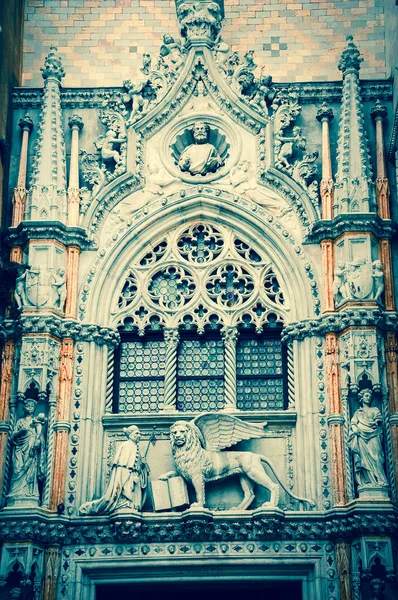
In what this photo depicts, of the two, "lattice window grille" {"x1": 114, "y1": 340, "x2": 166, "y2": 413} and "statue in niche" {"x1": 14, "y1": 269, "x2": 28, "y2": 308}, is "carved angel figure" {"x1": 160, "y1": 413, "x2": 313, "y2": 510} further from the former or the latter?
"statue in niche" {"x1": 14, "y1": 269, "x2": 28, "y2": 308}

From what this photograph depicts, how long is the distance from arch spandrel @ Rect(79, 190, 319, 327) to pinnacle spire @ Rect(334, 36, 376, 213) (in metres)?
1.21

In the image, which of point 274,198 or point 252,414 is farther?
point 274,198

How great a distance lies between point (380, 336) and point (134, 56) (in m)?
7.62

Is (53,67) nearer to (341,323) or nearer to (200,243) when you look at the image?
(200,243)

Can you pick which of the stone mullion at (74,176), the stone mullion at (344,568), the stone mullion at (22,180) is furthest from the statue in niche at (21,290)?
the stone mullion at (344,568)

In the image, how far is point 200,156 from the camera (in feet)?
75.0

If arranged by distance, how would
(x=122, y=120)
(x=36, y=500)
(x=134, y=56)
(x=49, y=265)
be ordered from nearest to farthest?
(x=36, y=500), (x=49, y=265), (x=122, y=120), (x=134, y=56)

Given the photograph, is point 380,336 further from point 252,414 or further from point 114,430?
point 114,430

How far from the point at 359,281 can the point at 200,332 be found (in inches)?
109

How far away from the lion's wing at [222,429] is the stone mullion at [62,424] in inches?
81.9

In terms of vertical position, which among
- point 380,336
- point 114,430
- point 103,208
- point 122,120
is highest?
point 122,120

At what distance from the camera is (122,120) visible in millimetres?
23156

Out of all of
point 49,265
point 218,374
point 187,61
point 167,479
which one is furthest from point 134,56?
point 167,479

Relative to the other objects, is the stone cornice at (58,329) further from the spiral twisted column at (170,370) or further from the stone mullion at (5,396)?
the spiral twisted column at (170,370)
